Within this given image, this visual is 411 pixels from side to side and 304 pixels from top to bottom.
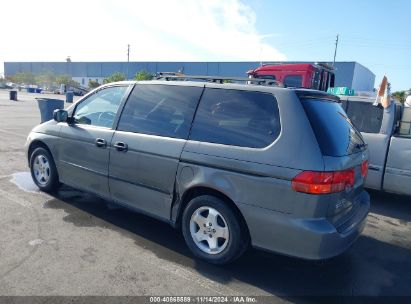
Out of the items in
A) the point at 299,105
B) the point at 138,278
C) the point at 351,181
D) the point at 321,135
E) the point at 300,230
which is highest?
the point at 299,105

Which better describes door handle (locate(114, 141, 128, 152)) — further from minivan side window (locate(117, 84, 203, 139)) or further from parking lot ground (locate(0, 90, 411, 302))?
parking lot ground (locate(0, 90, 411, 302))

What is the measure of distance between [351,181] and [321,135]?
23.0 inches

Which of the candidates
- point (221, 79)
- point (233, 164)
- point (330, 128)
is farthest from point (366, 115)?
point (233, 164)

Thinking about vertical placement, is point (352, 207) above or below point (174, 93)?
below

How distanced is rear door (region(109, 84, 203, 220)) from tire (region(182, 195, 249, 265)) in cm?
32

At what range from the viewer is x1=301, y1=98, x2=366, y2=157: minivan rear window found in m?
2.89

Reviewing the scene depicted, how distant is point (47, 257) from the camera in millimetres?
3275

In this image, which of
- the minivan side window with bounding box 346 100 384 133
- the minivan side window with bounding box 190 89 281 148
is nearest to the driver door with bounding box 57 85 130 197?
the minivan side window with bounding box 190 89 281 148

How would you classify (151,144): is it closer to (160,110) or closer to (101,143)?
(160,110)

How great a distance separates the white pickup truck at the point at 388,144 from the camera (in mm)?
5227

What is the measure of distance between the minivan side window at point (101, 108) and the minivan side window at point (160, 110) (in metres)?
0.22

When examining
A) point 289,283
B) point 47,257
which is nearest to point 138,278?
point 47,257

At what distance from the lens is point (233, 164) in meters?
3.04

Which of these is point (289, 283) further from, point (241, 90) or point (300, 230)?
point (241, 90)
